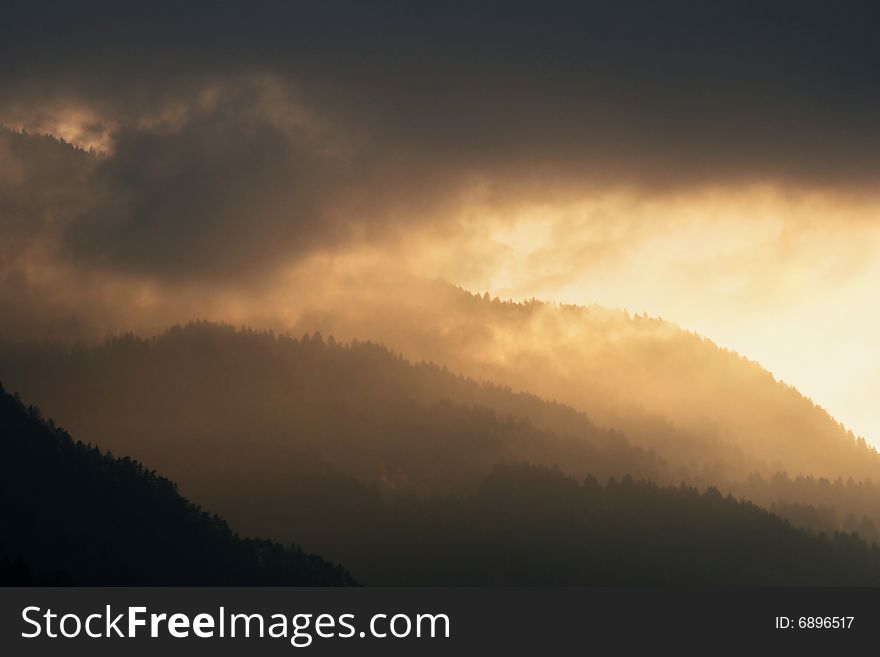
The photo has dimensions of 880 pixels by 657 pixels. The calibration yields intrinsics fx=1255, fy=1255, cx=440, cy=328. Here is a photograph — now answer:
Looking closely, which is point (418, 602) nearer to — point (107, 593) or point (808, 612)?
point (107, 593)

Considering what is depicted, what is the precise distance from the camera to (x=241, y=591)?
98688 millimetres

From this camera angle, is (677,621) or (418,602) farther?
(677,621)

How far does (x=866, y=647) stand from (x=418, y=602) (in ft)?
128

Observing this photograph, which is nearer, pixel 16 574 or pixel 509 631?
pixel 509 631

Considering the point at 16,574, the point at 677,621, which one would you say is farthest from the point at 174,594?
the point at 16,574

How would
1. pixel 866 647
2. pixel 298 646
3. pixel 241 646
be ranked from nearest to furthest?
1. pixel 241 646
2. pixel 298 646
3. pixel 866 647

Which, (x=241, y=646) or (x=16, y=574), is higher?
(x=16, y=574)

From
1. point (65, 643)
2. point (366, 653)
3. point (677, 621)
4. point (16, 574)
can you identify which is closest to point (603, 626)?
point (677, 621)

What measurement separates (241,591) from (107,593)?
1066cm

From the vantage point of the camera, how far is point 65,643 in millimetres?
94188

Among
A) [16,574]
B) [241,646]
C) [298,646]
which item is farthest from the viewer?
[16,574]

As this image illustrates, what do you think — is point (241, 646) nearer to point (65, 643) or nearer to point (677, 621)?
point (65, 643)

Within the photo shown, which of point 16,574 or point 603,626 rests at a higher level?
point 16,574

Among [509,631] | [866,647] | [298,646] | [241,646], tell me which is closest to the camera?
[241,646]
